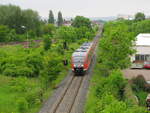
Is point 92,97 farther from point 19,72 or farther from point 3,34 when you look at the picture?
point 3,34

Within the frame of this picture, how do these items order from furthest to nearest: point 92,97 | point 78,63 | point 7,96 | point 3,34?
point 3,34
point 78,63
point 7,96
point 92,97

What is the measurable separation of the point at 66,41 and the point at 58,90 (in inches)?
1137

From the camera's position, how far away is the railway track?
67.5ft

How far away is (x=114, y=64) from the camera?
29312mm

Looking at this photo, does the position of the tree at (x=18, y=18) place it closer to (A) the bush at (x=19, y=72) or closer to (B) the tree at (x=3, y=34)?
(B) the tree at (x=3, y=34)

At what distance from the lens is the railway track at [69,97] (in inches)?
810

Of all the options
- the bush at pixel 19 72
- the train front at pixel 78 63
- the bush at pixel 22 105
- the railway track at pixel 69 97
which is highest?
the train front at pixel 78 63

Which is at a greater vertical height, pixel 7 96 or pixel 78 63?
pixel 78 63

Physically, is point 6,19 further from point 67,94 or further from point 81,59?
point 67,94

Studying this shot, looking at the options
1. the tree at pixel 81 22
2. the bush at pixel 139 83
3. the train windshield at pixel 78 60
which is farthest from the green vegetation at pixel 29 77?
the tree at pixel 81 22

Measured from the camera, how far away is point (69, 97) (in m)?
23.7

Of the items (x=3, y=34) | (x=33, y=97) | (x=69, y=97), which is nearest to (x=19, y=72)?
(x=69, y=97)

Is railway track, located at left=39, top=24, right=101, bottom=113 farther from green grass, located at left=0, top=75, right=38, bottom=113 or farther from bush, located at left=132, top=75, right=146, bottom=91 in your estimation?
bush, located at left=132, top=75, right=146, bottom=91

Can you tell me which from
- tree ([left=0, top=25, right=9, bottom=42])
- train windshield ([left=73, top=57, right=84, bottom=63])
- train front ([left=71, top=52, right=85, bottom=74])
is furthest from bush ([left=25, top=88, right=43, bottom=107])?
tree ([left=0, top=25, right=9, bottom=42])
